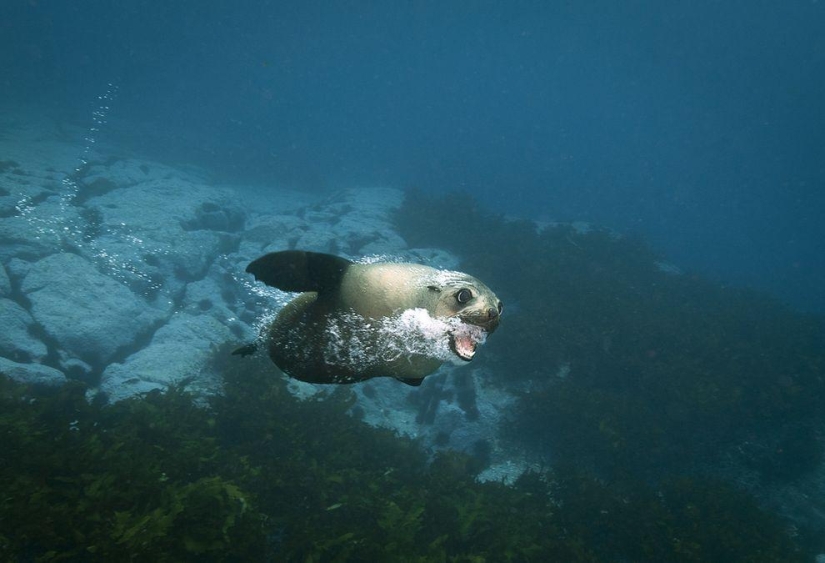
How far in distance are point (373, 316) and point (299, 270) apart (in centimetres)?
43

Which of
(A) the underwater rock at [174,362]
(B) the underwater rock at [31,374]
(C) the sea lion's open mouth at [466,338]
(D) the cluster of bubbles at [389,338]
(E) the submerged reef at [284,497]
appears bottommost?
(A) the underwater rock at [174,362]

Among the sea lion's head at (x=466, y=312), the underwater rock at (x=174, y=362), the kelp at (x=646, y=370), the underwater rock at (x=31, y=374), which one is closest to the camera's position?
the sea lion's head at (x=466, y=312)

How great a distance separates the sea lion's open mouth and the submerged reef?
3534 millimetres

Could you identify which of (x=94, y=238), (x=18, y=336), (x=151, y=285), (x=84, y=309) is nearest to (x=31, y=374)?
(x=18, y=336)

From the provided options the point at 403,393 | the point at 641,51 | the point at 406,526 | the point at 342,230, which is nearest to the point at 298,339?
the point at 406,526

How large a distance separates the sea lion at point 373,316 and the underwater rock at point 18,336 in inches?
375

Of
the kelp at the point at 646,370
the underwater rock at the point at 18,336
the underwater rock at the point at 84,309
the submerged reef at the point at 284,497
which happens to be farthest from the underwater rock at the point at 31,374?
the kelp at the point at 646,370

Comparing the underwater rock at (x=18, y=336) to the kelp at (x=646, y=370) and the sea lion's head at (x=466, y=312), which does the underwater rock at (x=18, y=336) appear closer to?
the sea lion's head at (x=466, y=312)

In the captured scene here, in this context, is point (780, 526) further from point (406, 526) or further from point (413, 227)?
point (413, 227)

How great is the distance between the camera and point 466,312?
148 centimetres

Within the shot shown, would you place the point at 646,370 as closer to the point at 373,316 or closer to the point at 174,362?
the point at 373,316

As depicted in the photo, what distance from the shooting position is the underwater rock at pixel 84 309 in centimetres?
866

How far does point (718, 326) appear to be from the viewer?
527 inches

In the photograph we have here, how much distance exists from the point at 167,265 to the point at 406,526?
12230mm
